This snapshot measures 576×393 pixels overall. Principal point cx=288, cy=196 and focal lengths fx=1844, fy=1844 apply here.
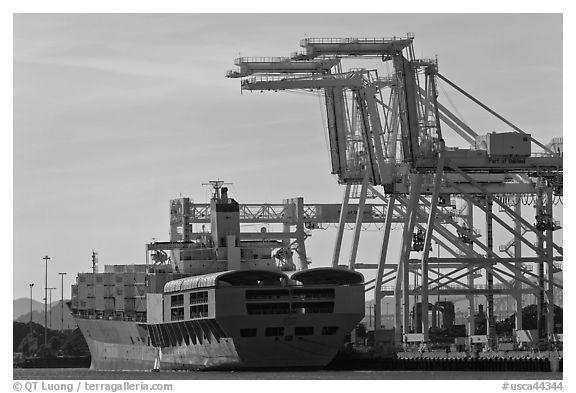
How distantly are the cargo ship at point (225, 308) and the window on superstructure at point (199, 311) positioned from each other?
0.06 metres

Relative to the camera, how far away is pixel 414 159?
102m

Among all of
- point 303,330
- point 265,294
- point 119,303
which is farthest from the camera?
point 119,303

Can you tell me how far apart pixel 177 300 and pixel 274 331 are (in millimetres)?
10301

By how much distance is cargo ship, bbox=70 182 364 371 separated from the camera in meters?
98.9

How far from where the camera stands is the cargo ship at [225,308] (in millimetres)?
98875

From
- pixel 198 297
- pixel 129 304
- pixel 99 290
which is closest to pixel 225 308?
→ pixel 198 297

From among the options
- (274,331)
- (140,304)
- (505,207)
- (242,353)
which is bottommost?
Result: (242,353)

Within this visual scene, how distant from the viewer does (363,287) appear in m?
102

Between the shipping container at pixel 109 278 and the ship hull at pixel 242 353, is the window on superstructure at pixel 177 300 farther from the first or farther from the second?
the shipping container at pixel 109 278

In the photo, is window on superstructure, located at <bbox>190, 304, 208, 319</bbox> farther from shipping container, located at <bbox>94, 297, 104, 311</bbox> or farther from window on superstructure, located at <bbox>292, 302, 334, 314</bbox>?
shipping container, located at <bbox>94, 297, 104, 311</bbox>

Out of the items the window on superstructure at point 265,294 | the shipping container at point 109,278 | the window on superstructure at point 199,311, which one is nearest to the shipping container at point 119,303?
the shipping container at point 109,278

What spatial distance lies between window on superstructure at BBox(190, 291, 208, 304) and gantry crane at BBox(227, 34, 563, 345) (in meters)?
11.3

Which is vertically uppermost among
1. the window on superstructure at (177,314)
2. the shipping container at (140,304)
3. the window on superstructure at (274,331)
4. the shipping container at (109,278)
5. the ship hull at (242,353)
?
the shipping container at (109,278)

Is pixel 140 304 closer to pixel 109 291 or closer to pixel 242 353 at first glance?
pixel 109 291
